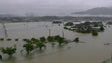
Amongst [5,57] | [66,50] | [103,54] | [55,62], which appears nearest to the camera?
[55,62]

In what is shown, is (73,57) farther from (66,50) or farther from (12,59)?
(12,59)

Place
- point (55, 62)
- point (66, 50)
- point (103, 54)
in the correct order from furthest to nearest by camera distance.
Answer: point (66, 50), point (103, 54), point (55, 62)

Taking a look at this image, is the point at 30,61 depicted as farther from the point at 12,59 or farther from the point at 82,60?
the point at 82,60

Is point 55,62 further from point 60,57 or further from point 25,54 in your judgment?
point 25,54

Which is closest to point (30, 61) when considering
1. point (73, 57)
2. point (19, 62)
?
point (19, 62)

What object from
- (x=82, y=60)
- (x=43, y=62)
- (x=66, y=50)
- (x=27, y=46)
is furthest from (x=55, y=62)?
(x=66, y=50)

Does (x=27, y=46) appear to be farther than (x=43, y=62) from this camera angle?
Yes

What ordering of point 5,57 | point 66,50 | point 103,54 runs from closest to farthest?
point 5,57
point 103,54
point 66,50

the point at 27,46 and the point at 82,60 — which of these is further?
the point at 27,46
